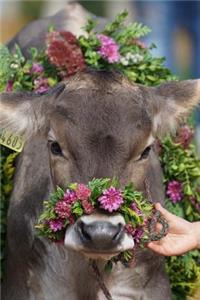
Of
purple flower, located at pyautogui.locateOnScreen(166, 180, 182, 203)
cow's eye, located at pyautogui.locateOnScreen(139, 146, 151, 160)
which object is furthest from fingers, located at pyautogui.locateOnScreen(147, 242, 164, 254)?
purple flower, located at pyautogui.locateOnScreen(166, 180, 182, 203)

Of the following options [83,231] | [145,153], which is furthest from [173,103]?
[83,231]

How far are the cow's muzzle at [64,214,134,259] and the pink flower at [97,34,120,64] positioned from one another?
205 centimetres

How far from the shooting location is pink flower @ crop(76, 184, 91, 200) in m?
4.66

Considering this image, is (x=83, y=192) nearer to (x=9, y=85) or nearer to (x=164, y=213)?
(x=164, y=213)

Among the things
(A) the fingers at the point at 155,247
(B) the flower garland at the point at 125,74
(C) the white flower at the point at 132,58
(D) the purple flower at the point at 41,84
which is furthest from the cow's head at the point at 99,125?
(C) the white flower at the point at 132,58

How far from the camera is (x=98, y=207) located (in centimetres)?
465

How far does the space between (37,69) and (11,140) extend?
97 centimetres

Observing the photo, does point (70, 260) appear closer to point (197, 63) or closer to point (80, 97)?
point (80, 97)

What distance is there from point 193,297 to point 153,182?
794 millimetres

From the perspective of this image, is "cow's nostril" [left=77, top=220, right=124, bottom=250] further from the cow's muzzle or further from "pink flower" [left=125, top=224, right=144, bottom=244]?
"pink flower" [left=125, top=224, right=144, bottom=244]

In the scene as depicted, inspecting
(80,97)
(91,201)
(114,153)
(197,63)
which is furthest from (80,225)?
(197,63)

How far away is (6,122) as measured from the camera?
553cm

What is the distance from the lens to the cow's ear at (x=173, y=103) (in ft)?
18.1

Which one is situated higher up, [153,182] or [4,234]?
[153,182]
